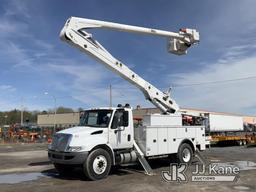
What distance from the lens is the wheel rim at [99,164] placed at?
11.7 m

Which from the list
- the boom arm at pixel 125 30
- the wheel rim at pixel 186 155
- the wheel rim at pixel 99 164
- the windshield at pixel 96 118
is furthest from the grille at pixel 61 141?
the wheel rim at pixel 186 155

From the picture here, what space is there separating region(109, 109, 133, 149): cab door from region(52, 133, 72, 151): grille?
159 centimetres

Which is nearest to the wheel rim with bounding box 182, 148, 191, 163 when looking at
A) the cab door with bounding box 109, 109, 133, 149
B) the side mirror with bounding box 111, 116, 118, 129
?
the cab door with bounding box 109, 109, 133, 149

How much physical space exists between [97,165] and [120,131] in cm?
170

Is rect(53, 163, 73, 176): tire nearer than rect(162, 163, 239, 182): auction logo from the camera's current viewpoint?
No

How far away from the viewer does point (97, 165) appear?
465 inches

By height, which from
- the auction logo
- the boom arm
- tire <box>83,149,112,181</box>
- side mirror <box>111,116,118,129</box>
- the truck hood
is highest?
the boom arm

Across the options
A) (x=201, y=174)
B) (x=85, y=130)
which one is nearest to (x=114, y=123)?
(x=85, y=130)

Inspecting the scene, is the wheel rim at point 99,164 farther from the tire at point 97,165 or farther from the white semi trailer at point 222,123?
the white semi trailer at point 222,123

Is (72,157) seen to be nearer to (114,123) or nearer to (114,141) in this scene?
(114,141)

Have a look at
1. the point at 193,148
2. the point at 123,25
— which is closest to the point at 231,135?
the point at 193,148

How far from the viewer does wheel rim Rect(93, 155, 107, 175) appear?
1174 centimetres

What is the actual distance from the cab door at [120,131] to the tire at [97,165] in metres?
0.68

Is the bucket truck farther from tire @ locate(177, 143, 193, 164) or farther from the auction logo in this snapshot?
the auction logo
